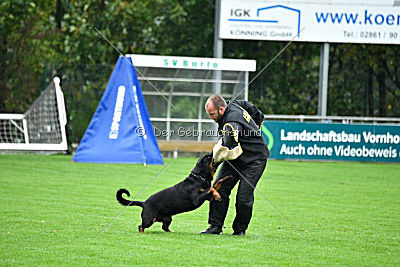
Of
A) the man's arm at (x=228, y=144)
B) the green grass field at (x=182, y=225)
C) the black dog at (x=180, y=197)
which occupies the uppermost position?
the man's arm at (x=228, y=144)

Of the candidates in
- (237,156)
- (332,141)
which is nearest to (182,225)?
(237,156)

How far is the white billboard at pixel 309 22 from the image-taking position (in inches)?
792

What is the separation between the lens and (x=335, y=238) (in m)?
7.18

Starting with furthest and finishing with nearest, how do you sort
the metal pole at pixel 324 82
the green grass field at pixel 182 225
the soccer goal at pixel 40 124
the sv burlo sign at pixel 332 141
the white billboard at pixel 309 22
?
the metal pole at pixel 324 82 → the white billboard at pixel 309 22 → the sv burlo sign at pixel 332 141 → the soccer goal at pixel 40 124 → the green grass field at pixel 182 225

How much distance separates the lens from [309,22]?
20.4 metres

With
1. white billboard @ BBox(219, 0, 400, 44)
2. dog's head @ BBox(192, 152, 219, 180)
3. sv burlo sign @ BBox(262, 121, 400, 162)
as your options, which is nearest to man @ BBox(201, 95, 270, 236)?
dog's head @ BBox(192, 152, 219, 180)

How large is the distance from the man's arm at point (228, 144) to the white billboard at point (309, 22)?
44.6 ft

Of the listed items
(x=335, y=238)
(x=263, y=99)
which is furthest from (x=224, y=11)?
(x=335, y=238)

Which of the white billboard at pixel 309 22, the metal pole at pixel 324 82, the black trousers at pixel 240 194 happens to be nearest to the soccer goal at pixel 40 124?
the white billboard at pixel 309 22

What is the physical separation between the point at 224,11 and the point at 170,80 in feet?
8.98

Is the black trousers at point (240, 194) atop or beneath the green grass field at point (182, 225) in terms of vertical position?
atop

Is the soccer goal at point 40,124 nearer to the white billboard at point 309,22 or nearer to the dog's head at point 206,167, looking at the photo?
the white billboard at point 309,22

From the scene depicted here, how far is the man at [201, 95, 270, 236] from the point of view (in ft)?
22.6

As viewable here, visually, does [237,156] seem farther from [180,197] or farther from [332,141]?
[332,141]
